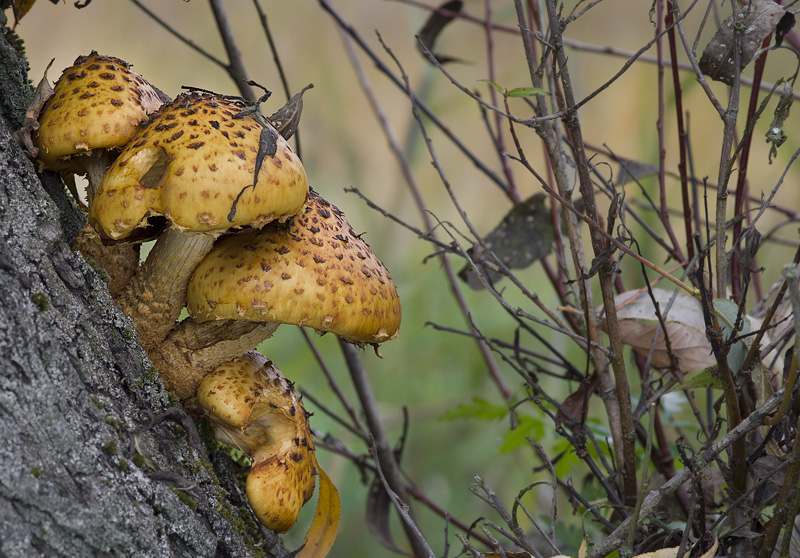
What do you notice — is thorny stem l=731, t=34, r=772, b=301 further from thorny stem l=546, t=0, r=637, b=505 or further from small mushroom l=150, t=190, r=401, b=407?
small mushroom l=150, t=190, r=401, b=407

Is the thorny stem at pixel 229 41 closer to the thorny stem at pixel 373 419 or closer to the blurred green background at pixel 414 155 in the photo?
the thorny stem at pixel 373 419

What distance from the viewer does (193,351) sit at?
1529 millimetres

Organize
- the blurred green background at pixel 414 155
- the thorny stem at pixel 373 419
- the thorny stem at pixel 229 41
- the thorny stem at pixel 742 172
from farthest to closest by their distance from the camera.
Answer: the blurred green background at pixel 414 155 < the thorny stem at pixel 373 419 < the thorny stem at pixel 229 41 < the thorny stem at pixel 742 172

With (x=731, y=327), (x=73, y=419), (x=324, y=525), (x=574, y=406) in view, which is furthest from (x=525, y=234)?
(x=73, y=419)

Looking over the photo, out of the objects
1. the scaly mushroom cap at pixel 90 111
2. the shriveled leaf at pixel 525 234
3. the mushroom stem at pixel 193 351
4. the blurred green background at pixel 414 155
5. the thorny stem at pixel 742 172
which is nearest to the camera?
the scaly mushroom cap at pixel 90 111

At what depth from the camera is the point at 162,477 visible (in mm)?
1247

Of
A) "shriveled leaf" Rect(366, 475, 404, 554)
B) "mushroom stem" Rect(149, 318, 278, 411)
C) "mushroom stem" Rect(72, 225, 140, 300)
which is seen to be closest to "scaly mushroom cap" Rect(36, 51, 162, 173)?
"mushroom stem" Rect(72, 225, 140, 300)

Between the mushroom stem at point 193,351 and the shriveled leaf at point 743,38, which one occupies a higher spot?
the shriveled leaf at point 743,38

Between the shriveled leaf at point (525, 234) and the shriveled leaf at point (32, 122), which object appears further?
the shriveled leaf at point (525, 234)

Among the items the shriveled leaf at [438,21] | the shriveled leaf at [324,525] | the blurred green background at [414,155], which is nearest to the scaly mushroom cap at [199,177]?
the shriveled leaf at [324,525]

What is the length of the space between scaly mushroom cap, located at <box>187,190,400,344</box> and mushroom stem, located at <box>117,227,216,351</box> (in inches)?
1.5

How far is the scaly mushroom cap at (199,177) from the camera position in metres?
1.20

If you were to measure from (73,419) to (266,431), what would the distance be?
0.48m

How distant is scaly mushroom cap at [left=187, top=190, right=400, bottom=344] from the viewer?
1.32m
